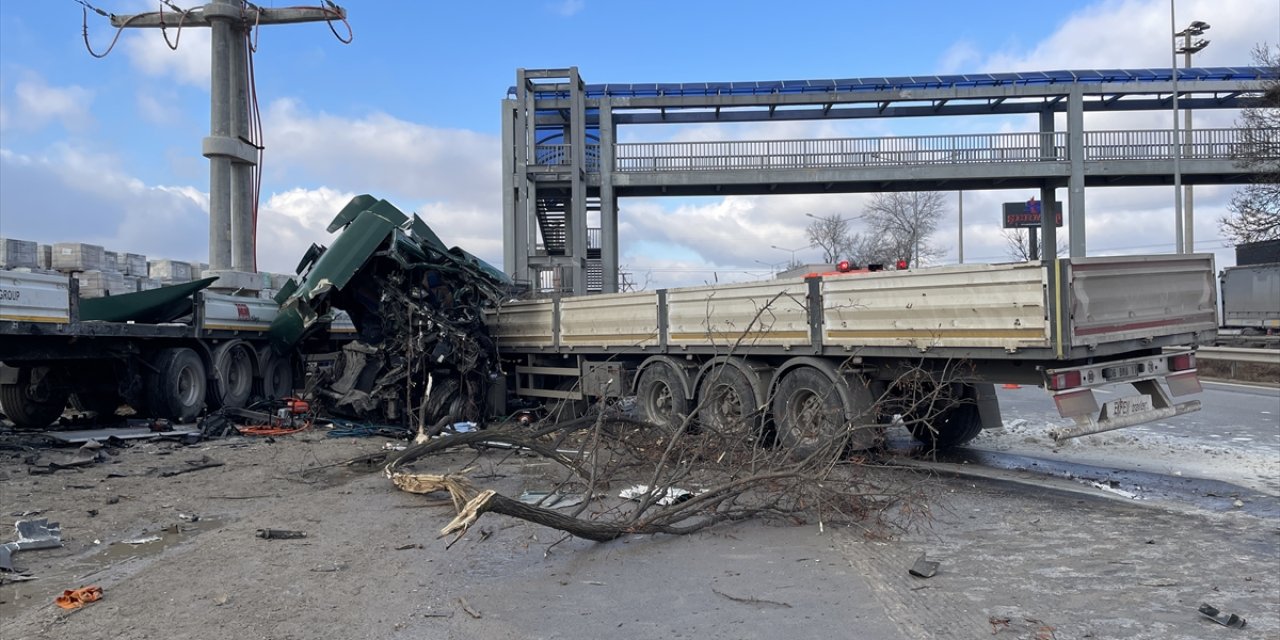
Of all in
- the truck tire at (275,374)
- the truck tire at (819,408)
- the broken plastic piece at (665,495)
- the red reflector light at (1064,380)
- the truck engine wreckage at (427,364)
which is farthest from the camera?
the truck tire at (275,374)

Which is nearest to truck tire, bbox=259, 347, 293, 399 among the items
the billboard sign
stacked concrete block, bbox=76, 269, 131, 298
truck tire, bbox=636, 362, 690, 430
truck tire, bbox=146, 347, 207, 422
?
truck tire, bbox=146, 347, 207, 422

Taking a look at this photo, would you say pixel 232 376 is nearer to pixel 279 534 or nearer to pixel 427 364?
pixel 427 364

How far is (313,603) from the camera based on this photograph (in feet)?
15.7

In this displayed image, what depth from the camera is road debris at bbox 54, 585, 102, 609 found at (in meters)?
4.72

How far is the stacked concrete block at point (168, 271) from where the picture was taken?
18812 mm

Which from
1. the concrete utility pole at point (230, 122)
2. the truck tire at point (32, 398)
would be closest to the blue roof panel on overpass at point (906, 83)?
the concrete utility pole at point (230, 122)

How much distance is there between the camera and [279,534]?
6.26 m

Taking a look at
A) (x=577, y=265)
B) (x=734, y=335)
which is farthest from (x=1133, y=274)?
(x=577, y=265)

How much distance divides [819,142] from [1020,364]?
24.4m

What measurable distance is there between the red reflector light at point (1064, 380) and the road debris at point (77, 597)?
6999mm

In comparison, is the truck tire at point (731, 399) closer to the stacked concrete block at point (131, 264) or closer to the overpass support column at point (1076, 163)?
the stacked concrete block at point (131, 264)

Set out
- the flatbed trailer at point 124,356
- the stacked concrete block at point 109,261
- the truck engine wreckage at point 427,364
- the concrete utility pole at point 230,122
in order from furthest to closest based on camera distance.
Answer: the concrete utility pole at point 230,122 → the stacked concrete block at point 109,261 → the flatbed trailer at point 124,356 → the truck engine wreckage at point 427,364

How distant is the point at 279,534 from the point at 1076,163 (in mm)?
30696

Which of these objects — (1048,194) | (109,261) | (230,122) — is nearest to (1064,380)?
(109,261)
